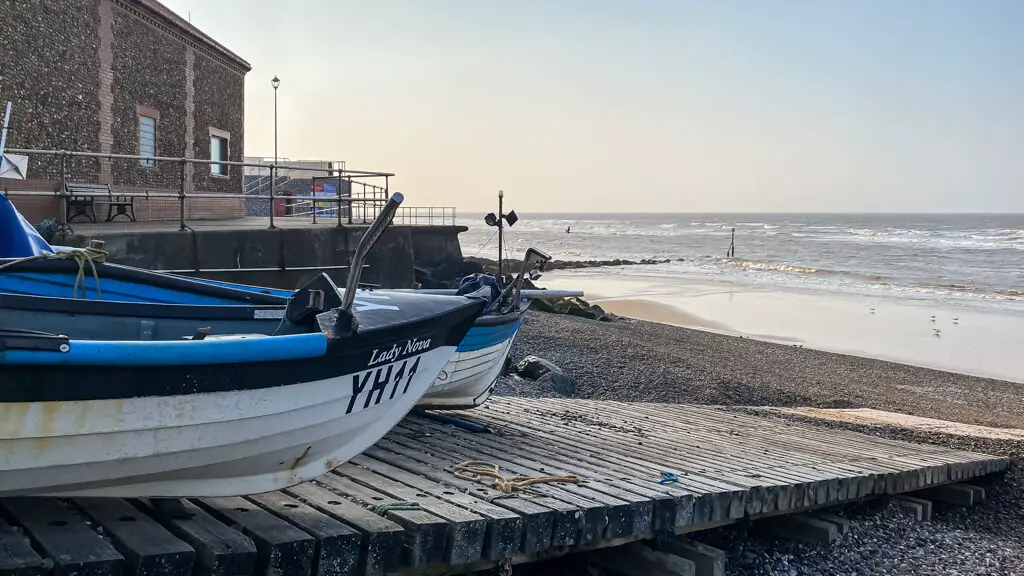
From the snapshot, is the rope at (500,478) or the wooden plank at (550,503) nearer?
the wooden plank at (550,503)

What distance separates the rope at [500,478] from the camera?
16.4 ft

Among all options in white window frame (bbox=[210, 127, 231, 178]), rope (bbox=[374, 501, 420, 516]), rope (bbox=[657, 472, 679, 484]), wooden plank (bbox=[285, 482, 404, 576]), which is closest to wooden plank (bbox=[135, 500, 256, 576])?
wooden plank (bbox=[285, 482, 404, 576])

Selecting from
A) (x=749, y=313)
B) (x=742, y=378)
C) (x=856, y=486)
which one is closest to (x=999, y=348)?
(x=749, y=313)

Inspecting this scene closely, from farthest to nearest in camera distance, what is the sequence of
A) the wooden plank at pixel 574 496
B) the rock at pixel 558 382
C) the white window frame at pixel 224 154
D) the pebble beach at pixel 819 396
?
the white window frame at pixel 224 154
the rock at pixel 558 382
the pebble beach at pixel 819 396
the wooden plank at pixel 574 496

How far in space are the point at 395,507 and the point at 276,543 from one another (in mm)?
777

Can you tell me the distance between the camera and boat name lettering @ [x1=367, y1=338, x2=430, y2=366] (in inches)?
182

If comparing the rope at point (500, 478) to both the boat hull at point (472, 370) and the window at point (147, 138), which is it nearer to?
the boat hull at point (472, 370)

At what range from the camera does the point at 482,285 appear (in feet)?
26.0

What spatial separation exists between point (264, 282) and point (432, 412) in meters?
6.78

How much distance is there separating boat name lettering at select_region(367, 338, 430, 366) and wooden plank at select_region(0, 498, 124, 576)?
155 centimetres

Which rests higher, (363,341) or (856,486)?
(363,341)

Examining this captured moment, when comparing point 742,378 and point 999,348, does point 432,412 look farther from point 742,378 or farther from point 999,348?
point 999,348

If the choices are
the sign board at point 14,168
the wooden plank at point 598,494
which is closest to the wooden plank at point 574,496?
the wooden plank at point 598,494

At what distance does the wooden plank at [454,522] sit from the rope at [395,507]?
0.04 metres
